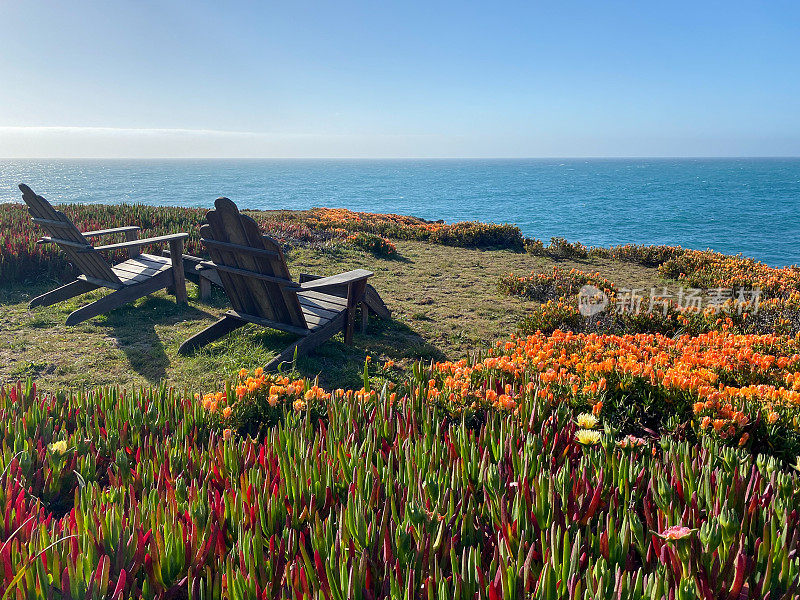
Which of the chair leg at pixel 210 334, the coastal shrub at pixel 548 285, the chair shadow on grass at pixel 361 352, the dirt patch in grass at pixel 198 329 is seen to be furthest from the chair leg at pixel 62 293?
the coastal shrub at pixel 548 285

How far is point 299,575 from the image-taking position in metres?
1.43

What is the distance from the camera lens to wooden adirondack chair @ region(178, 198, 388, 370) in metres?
4.83

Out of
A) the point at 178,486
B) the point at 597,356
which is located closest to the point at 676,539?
the point at 178,486

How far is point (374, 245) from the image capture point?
452 inches

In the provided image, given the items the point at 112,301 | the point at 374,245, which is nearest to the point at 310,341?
the point at 112,301

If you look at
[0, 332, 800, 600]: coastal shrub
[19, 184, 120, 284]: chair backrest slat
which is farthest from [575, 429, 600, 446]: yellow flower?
[19, 184, 120, 284]: chair backrest slat

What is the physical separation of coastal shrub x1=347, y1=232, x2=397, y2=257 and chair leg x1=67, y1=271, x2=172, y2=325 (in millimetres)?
5432

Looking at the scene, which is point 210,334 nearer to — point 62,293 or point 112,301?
point 112,301

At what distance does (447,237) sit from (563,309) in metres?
7.44

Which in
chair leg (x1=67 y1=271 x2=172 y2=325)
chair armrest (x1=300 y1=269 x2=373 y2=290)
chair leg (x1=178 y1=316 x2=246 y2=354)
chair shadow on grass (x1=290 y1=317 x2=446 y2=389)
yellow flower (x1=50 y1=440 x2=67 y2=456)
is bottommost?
chair shadow on grass (x1=290 y1=317 x2=446 y2=389)

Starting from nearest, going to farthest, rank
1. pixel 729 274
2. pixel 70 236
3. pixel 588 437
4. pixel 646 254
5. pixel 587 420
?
pixel 588 437, pixel 587 420, pixel 70 236, pixel 729 274, pixel 646 254

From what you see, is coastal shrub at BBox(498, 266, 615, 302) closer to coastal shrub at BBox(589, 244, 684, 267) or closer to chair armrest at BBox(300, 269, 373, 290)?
chair armrest at BBox(300, 269, 373, 290)

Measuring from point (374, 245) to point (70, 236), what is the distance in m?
6.23

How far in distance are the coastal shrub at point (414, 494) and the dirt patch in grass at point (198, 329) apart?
1.89 meters
